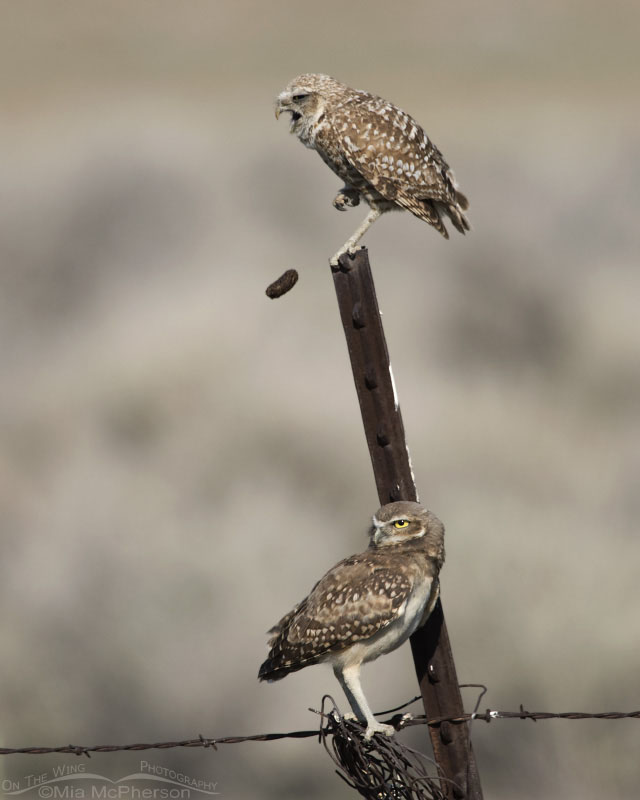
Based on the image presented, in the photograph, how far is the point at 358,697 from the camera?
562 cm

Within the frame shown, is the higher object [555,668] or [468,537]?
[468,537]

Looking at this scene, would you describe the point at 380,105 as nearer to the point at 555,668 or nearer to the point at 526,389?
the point at 555,668

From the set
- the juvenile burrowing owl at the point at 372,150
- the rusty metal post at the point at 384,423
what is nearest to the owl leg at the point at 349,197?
the juvenile burrowing owl at the point at 372,150

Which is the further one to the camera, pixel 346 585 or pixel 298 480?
pixel 298 480

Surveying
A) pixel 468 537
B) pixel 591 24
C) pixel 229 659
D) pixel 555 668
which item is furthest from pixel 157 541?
pixel 591 24

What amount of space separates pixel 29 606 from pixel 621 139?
763 inches

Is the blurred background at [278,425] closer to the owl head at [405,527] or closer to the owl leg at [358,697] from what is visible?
the owl leg at [358,697]

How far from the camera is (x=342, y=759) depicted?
17.6 feet

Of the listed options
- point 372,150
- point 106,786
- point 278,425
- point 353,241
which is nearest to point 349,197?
point 372,150

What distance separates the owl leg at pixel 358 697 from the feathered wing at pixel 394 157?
281 cm

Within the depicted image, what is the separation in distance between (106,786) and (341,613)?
6.66 meters

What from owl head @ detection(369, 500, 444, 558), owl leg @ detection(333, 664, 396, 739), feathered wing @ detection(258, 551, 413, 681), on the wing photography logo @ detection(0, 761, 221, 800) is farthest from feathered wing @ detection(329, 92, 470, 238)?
on the wing photography logo @ detection(0, 761, 221, 800)

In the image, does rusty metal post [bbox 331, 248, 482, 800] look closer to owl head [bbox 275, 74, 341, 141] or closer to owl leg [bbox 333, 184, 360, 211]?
owl leg [bbox 333, 184, 360, 211]

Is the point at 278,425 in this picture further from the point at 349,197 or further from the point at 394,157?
the point at 394,157
